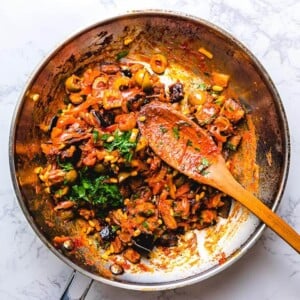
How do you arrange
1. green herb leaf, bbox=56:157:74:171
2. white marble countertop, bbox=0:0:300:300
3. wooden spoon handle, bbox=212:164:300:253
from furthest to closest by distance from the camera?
white marble countertop, bbox=0:0:300:300 < green herb leaf, bbox=56:157:74:171 < wooden spoon handle, bbox=212:164:300:253

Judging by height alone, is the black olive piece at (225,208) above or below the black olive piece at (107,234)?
above

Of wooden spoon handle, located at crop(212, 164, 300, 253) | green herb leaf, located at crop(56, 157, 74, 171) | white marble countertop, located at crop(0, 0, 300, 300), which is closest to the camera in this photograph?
wooden spoon handle, located at crop(212, 164, 300, 253)

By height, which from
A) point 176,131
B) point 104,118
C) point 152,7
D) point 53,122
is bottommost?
point 53,122

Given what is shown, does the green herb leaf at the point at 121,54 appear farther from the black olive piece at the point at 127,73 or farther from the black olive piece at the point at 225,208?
the black olive piece at the point at 225,208

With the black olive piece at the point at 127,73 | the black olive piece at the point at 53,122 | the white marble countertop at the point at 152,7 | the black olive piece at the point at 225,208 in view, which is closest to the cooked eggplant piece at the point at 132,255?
the white marble countertop at the point at 152,7

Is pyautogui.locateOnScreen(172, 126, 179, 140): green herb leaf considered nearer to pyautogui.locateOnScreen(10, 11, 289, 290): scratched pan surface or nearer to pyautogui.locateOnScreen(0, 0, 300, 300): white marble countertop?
pyautogui.locateOnScreen(10, 11, 289, 290): scratched pan surface

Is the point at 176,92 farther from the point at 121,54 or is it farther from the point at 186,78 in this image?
the point at 121,54

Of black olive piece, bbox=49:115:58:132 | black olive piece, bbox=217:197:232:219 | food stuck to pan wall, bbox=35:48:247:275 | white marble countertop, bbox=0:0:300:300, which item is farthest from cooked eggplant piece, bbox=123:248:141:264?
black olive piece, bbox=49:115:58:132

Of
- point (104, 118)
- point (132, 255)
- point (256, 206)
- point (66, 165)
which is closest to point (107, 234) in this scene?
point (132, 255)
